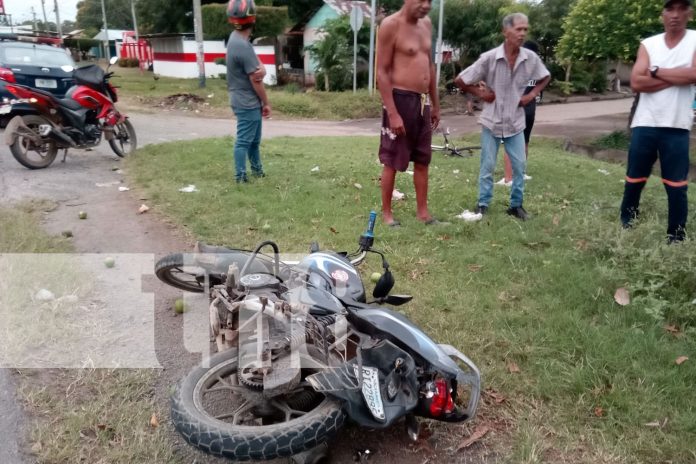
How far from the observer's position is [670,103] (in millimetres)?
4141

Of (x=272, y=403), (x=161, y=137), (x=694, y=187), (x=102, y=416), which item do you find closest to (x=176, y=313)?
(x=102, y=416)

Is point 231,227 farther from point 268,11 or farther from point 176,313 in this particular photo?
point 268,11

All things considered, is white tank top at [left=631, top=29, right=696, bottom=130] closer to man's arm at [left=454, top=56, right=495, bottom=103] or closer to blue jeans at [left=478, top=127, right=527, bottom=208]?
blue jeans at [left=478, top=127, right=527, bottom=208]

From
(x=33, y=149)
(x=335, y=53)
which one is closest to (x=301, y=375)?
(x=33, y=149)

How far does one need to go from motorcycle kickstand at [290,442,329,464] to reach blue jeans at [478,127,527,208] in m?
3.64

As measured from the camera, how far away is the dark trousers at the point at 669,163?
4180mm

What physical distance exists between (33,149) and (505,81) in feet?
19.8

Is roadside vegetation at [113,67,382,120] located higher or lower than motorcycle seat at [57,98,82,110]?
lower

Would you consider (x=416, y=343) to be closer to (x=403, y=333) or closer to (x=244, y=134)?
(x=403, y=333)

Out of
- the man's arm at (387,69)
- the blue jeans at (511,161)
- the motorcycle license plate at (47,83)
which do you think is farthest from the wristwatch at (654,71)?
the motorcycle license plate at (47,83)

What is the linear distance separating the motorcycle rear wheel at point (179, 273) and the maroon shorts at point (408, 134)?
2064 millimetres

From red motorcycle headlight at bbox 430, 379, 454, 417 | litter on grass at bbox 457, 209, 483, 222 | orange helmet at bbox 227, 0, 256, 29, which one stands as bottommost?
litter on grass at bbox 457, 209, 483, 222

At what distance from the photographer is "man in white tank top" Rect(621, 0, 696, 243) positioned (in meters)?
4.07

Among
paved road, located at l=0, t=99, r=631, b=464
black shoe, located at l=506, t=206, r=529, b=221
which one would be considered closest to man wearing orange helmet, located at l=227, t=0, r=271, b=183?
paved road, located at l=0, t=99, r=631, b=464
